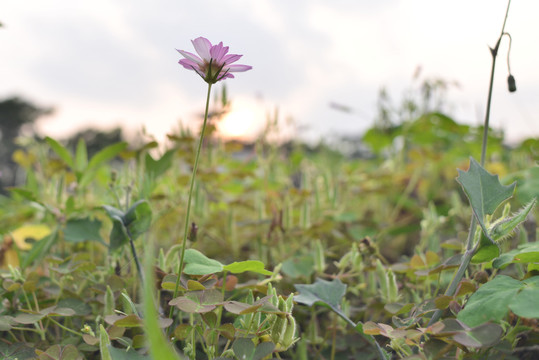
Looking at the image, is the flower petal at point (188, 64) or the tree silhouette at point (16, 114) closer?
the flower petal at point (188, 64)

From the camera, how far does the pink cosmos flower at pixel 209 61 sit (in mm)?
680

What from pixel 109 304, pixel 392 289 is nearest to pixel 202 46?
pixel 109 304

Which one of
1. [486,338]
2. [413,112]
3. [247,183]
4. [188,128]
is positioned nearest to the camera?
[486,338]

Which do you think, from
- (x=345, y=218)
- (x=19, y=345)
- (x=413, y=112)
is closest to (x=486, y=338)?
(x=19, y=345)

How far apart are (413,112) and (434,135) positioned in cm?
36

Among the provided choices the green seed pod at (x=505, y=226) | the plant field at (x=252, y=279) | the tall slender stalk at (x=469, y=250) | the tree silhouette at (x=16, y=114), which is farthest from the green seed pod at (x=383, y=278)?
the tree silhouette at (x=16, y=114)

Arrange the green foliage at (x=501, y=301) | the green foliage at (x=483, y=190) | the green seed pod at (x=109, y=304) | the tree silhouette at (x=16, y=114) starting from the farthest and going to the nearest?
the tree silhouette at (x=16, y=114) → the green seed pod at (x=109, y=304) → the green foliage at (x=483, y=190) → the green foliage at (x=501, y=301)

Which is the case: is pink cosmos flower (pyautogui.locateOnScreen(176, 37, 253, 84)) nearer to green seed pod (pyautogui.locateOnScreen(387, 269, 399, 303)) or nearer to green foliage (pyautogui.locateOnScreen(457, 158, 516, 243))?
green foliage (pyautogui.locateOnScreen(457, 158, 516, 243))

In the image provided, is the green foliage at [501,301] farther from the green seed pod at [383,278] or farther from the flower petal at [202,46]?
the flower petal at [202,46]

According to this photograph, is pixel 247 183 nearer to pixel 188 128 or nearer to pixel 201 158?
pixel 201 158

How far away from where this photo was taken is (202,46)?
2.23 ft

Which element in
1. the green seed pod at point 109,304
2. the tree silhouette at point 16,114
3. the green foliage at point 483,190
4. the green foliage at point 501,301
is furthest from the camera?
the tree silhouette at point 16,114

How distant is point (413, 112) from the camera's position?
6.86 feet

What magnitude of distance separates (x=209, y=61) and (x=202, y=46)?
0.09 feet
